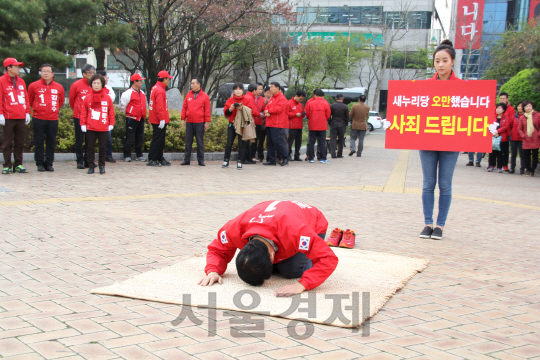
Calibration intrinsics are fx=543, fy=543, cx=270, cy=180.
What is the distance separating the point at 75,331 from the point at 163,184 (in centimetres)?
633

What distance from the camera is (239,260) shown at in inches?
145

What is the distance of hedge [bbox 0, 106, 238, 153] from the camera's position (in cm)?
1185

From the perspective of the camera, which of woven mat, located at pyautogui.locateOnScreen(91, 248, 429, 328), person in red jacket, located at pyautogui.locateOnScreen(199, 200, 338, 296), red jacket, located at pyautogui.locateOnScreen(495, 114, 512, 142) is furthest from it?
red jacket, located at pyautogui.locateOnScreen(495, 114, 512, 142)

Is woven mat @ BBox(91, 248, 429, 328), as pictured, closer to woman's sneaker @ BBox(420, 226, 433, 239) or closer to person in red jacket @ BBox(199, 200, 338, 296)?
person in red jacket @ BBox(199, 200, 338, 296)

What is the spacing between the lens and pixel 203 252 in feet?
16.8

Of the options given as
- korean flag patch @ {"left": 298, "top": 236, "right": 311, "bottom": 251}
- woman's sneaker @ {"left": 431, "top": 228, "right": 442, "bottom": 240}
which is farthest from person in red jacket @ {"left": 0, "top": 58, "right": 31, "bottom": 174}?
korean flag patch @ {"left": 298, "top": 236, "right": 311, "bottom": 251}

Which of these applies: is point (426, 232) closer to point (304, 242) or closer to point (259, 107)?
point (304, 242)

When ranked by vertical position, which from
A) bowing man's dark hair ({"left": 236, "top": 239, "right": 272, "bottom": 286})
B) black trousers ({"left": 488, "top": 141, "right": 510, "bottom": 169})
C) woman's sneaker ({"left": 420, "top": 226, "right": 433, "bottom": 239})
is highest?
black trousers ({"left": 488, "top": 141, "right": 510, "bottom": 169})

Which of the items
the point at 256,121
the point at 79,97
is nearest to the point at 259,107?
the point at 256,121

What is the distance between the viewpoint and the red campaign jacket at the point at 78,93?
10.6 meters

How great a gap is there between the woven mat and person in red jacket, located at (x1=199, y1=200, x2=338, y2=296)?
0.11 m

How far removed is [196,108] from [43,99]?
10.8 feet

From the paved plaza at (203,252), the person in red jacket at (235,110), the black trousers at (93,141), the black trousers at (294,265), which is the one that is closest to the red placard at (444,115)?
the paved plaza at (203,252)

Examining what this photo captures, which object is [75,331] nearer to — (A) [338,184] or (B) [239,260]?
(B) [239,260]
